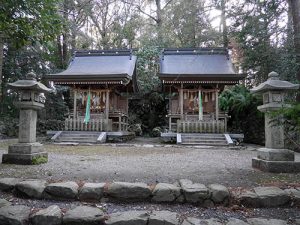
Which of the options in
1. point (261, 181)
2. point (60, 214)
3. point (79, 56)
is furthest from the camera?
point (79, 56)

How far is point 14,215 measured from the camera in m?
3.13

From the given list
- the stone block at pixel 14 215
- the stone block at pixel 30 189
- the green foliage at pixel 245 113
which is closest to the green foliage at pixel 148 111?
the green foliage at pixel 245 113

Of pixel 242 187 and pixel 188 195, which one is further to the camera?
pixel 242 187

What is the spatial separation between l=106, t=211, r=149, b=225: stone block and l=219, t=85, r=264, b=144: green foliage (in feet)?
35.9

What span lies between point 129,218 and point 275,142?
11.9ft

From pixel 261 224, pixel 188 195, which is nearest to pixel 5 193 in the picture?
pixel 188 195

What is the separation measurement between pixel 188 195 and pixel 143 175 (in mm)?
1344

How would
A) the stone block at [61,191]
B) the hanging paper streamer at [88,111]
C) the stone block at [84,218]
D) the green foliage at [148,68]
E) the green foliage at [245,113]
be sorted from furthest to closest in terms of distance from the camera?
the green foliage at [148,68] → the hanging paper streamer at [88,111] → the green foliage at [245,113] → the stone block at [61,191] → the stone block at [84,218]

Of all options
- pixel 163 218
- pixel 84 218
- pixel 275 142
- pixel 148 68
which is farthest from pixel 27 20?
pixel 148 68

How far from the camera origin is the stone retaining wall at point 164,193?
3.46 metres

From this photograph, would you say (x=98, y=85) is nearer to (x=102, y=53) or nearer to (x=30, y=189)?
(x=102, y=53)

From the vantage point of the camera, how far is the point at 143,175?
4668 millimetres

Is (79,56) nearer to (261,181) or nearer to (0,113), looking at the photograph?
(0,113)

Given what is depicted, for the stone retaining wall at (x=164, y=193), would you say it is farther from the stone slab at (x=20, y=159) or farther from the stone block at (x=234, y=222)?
the stone slab at (x=20, y=159)
